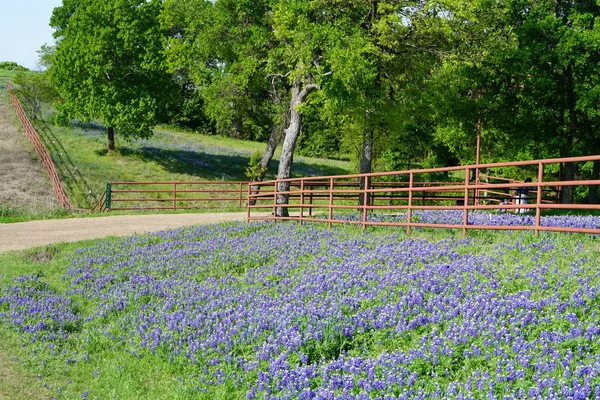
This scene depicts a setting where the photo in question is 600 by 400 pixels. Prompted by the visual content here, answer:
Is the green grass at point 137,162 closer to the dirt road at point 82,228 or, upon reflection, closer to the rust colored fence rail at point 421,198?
the rust colored fence rail at point 421,198

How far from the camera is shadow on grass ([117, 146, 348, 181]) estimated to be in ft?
135

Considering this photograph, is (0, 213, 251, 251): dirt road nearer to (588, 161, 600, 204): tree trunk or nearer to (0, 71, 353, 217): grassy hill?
(0, 71, 353, 217): grassy hill

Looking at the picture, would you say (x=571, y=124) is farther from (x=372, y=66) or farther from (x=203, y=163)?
(x=203, y=163)

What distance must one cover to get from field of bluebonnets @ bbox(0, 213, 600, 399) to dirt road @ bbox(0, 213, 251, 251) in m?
6.67

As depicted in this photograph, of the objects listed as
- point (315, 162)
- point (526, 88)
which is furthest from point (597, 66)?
point (315, 162)

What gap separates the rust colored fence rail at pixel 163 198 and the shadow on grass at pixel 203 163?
441 centimetres

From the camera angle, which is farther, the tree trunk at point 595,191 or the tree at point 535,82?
the tree trunk at point 595,191

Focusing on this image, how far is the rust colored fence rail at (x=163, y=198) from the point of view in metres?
29.6

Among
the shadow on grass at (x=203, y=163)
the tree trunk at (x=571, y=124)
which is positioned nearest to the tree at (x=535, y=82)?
the tree trunk at (x=571, y=124)

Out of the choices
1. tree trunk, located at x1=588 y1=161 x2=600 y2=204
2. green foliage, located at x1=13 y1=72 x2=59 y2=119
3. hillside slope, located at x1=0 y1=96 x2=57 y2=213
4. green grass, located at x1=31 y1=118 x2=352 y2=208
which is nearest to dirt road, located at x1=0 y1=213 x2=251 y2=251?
hillside slope, located at x1=0 y1=96 x2=57 y2=213

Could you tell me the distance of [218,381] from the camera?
276 inches

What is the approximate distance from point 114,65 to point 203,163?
9.20 meters

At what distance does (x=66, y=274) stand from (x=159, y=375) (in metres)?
6.31

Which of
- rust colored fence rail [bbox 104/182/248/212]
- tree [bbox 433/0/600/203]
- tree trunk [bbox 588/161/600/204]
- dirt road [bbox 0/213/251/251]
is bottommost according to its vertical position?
dirt road [bbox 0/213/251/251]
